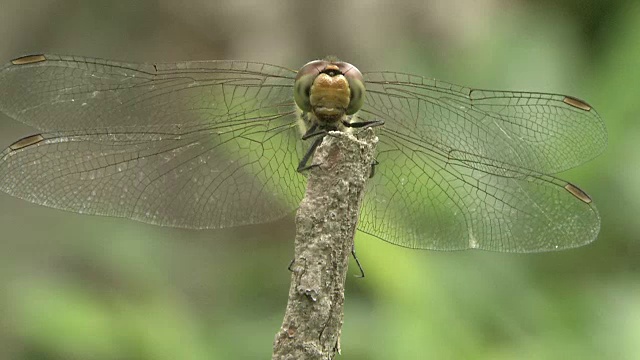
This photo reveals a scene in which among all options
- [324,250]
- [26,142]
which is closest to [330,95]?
[324,250]

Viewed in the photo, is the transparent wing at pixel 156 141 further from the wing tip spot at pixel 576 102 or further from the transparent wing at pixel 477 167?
the wing tip spot at pixel 576 102

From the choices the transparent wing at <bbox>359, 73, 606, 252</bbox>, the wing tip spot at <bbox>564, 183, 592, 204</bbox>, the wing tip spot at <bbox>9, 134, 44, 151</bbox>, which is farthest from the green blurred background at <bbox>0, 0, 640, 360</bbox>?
the wing tip spot at <bbox>9, 134, 44, 151</bbox>

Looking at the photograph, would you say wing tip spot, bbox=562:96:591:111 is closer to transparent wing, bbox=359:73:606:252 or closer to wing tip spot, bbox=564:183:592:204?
transparent wing, bbox=359:73:606:252

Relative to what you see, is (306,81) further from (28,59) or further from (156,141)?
(28,59)

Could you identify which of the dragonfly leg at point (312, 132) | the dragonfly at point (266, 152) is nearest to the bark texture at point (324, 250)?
the dragonfly leg at point (312, 132)

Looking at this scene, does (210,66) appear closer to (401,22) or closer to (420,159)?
(420,159)
